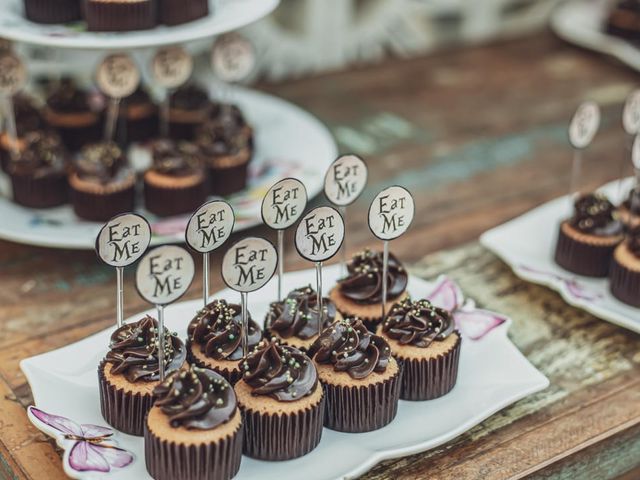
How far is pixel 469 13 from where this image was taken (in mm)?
4199

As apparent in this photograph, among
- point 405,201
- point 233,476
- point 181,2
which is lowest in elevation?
point 233,476

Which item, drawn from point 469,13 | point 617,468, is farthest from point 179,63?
point 469,13

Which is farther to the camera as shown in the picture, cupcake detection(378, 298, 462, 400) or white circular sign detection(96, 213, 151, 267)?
cupcake detection(378, 298, 462, 400)

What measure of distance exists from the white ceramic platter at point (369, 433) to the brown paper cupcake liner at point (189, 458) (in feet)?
0.17

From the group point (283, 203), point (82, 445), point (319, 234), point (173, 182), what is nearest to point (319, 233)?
point (319, 234)

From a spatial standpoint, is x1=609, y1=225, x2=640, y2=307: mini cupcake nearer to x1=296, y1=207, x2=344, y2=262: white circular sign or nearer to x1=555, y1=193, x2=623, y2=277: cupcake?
x1=555, y1=193, x2=623, y2=277: cupcake

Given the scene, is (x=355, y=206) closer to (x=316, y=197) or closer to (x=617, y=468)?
(x=316, y=197)

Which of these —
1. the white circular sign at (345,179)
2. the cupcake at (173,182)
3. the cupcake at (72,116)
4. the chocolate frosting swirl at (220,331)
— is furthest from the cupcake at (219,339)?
the cupcake at (72,116)

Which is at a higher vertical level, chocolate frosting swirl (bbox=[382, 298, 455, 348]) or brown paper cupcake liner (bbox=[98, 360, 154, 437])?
chocolate frosting swirl (bbox=[382, 298, 455, 348])

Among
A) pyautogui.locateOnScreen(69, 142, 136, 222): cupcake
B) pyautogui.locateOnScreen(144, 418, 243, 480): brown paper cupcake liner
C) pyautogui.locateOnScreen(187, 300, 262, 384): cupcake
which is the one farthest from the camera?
pyautogui.locateOnScreen(69, 142, 136, 222): cupcake

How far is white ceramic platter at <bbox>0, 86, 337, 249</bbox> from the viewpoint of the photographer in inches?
95.7

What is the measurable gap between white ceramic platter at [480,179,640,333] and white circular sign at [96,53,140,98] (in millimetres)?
991

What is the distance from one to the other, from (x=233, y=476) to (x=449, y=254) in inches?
40.4

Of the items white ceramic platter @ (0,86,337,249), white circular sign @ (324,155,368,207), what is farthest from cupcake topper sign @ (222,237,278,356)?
white ceramic platter @ (0,86,337,249)
